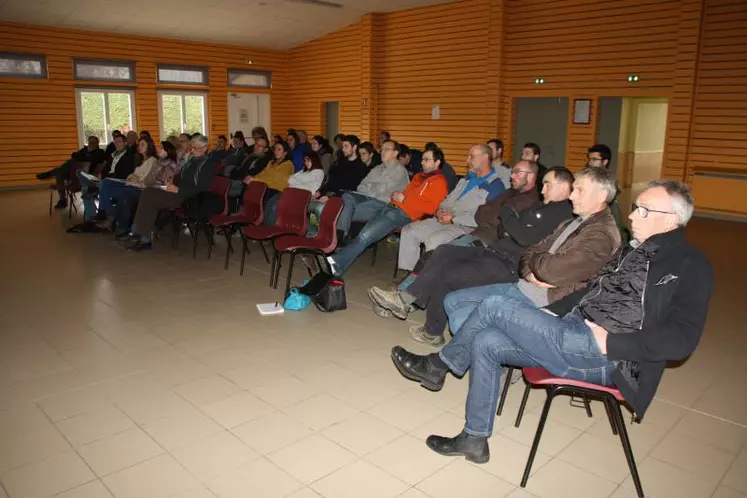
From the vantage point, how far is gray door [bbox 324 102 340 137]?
15.8 meters

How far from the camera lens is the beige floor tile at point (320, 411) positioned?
2941 mm

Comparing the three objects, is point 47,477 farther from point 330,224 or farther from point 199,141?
point 199,141

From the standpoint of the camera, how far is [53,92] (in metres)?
12.8

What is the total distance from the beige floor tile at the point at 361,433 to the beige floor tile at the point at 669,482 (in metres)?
1.09

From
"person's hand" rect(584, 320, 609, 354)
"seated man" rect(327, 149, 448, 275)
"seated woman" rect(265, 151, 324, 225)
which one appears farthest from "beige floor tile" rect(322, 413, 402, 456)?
"seated woman" rect(265, 151, 324, 225)

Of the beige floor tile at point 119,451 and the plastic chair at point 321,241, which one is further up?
the plastic chair at point 321,241

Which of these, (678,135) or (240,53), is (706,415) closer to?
(678,135)

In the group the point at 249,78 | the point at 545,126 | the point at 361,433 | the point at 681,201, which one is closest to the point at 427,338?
the point at 361,433

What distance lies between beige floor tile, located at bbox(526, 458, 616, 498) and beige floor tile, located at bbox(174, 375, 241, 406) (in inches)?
66.6

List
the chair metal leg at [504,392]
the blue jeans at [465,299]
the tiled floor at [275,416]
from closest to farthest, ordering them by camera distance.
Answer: the tiled floor at [275,416]
the chair metal leg at [504,392]
the blue jeans at [465,299]

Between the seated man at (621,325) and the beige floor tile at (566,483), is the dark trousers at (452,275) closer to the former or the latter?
the seated man at (621,325)

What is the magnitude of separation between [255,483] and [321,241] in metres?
2.88

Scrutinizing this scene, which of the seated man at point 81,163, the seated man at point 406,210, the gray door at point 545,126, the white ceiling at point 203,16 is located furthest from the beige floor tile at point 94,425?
the white ceiling at point 203,16

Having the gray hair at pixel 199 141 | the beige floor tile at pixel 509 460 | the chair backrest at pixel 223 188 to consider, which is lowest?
the beige floor tile at pixel 509 460
